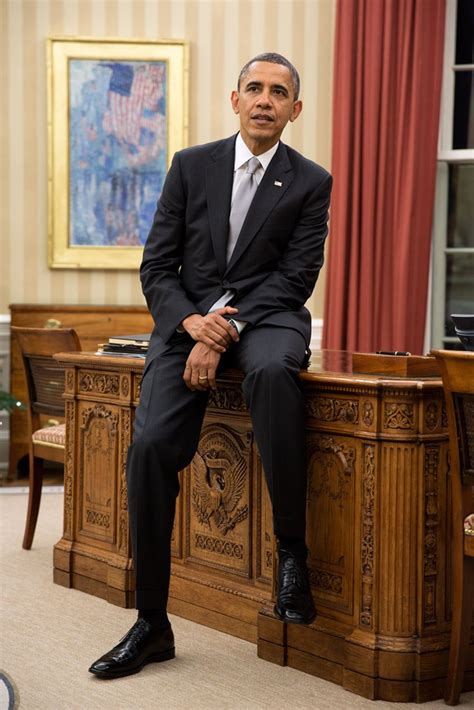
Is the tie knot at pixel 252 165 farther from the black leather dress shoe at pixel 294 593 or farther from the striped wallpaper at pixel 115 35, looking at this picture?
the striped wallpaper at pixel 115 35

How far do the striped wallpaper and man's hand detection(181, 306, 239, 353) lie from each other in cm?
354

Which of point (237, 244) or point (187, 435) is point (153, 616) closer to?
point (187, 435)

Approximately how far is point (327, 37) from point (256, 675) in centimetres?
464

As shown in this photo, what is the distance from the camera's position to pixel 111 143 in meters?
6.81

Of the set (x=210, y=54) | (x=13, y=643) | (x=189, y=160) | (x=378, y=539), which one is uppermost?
(x=210, y=54)

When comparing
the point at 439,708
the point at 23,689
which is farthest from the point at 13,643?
the point at 439,708

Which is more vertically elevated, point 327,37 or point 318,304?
point 327,37

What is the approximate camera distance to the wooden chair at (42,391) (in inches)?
184

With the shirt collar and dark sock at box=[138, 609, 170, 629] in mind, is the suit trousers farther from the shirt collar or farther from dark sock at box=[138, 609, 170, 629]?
the shirt collar

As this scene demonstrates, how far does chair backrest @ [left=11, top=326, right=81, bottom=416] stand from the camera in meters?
4.66

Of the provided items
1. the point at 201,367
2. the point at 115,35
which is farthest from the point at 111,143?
the point at 201,367

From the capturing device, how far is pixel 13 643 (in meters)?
3.51

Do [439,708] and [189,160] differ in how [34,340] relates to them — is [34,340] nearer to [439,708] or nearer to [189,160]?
[189,160]

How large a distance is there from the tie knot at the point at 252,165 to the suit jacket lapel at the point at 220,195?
56 millimetres
